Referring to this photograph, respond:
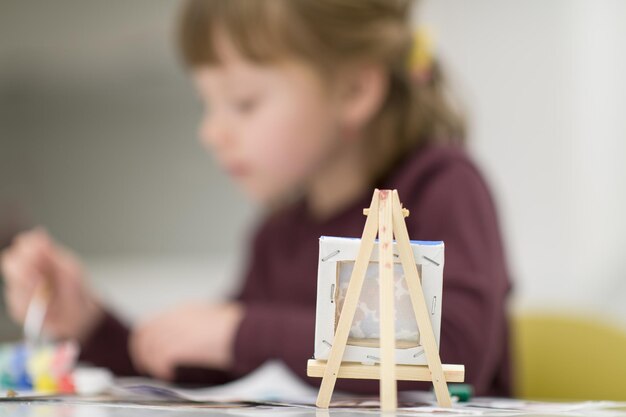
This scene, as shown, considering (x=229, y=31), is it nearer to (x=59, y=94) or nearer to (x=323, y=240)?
(x=323, y=240)

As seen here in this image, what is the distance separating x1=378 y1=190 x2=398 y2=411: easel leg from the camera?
0.41m

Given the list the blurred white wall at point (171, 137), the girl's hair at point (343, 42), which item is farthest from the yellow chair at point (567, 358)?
the blurred white wall at point (171, 137)

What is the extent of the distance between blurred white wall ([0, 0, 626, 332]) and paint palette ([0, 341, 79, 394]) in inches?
53.0

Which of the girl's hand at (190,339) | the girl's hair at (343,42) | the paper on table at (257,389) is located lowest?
the paper on table at (257,389)

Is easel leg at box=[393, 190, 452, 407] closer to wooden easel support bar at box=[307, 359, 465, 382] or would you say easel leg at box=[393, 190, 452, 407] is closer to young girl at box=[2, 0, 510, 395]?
wooden easel support bar at box=[307, 359, 465, 382]

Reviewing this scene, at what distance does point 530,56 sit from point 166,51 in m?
0.92

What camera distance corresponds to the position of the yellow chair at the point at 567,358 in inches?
36.2

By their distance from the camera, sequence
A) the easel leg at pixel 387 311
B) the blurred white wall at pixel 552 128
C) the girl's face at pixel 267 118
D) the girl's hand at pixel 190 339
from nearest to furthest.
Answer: the easel leg at pixel 387 311 → the girl's hand at pixel 190 339 → the girl's face at pixel 267 118 → the blurred white wall at pixel 552 128

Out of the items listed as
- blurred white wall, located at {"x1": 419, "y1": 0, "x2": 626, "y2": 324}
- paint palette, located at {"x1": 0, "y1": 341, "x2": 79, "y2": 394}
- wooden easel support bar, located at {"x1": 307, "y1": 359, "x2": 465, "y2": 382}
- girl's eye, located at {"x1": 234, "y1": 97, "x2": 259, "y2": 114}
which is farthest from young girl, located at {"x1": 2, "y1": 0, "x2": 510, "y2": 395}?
blurred white wall, located at {"x1": 419, "y1": 0, "x2": 626, "y2": 324}

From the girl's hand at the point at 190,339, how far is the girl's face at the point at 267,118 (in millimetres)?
170

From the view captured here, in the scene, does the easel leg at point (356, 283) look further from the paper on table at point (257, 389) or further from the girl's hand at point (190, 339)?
the girl's hand at point (190, 339)

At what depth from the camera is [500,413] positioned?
1.46 feet

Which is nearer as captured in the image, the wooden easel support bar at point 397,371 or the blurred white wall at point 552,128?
the wooden easel support bar at point 397,371

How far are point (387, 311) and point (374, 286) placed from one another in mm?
33
